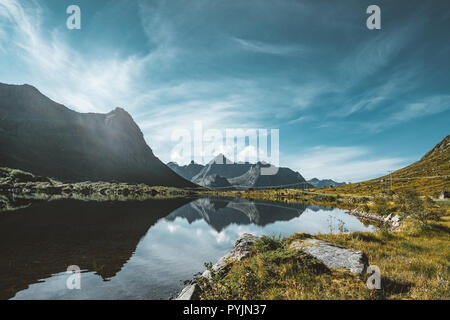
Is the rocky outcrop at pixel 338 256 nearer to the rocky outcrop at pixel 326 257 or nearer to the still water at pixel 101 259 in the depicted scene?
the rocky outcrop at pixel 326 257

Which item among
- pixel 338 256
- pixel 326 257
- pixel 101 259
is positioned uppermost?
pixel 338 256

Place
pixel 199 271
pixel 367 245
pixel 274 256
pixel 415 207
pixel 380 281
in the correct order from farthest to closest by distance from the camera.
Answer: pixel 415 207
pixel 199 271
pixel 367 245
pixel 274 256
pixel 380 281

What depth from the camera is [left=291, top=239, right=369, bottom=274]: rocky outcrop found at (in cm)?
821

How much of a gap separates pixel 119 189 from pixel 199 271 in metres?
177

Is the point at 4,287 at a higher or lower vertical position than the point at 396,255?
lower

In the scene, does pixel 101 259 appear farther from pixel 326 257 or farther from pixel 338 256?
pixel 338 256

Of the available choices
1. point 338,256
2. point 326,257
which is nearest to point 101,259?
point 326,257

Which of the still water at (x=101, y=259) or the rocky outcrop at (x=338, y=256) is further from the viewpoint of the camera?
the still water at (x=101, y=259)

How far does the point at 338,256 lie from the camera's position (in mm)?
9188

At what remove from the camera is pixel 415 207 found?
847 inches

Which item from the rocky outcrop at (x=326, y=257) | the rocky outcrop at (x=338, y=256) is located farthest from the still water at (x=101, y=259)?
the rocky outcrop at (x=338, y=256)

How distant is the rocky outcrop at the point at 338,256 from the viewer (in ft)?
26.9
